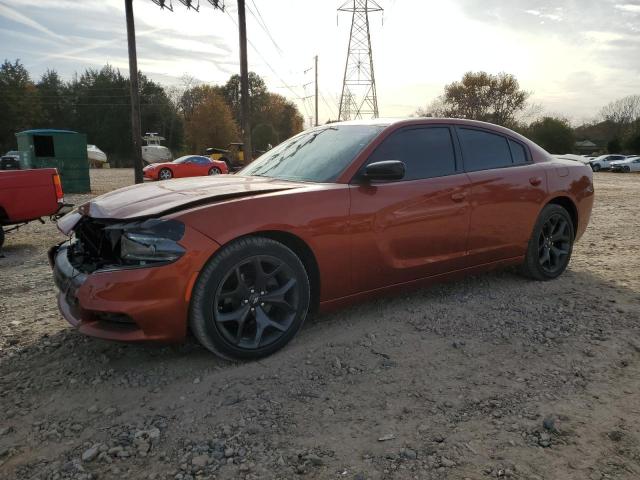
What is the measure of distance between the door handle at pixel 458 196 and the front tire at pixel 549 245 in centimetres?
108

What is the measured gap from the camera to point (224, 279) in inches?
113

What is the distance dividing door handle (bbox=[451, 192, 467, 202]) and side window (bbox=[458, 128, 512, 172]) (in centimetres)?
27

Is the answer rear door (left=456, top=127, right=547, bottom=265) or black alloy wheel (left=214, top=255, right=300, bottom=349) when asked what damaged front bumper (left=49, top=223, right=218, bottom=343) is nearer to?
black alloy wheel (left=214, top=255, right=300, bottom=349)

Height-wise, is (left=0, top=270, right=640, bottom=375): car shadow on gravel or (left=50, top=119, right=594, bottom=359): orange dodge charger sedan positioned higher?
(left=50, top=119, right=594, bottom=359): orange dodge charger sedan

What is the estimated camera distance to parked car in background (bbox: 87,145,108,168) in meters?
46.7

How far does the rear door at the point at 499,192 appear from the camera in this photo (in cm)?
409

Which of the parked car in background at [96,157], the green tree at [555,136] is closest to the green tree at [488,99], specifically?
the green tree at [555,136]

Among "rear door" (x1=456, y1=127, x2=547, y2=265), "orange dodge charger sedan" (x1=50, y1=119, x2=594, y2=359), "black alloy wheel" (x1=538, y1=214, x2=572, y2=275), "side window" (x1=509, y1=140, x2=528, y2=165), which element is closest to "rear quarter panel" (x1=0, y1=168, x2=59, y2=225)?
"orange dodge charger sedan" (x1=50, y1=119, x2=594, y2=359)

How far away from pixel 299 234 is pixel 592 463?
1930 mm

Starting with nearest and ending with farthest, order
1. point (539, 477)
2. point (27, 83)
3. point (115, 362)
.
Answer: point (539, 477) → point (115, 362) → point (27, 83)

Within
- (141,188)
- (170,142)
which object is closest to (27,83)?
(170,142)

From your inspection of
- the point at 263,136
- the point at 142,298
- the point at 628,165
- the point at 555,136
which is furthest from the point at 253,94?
the point at 142,298

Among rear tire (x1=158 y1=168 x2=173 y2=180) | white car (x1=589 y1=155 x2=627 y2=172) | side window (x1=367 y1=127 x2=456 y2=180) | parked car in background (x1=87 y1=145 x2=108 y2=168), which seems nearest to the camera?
side window (x1=367 y1=127 x2=456 y2=180)

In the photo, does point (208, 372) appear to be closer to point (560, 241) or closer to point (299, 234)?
point (299, 234)
